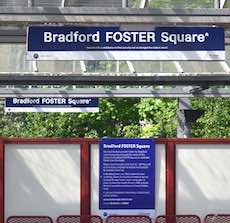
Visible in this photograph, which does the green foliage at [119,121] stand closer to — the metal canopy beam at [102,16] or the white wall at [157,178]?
the metal canopy beam at [102,16]

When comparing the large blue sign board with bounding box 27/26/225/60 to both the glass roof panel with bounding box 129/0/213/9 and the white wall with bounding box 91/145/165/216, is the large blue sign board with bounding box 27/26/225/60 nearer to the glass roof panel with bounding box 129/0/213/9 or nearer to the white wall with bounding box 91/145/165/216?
the glass roof panel with bounding box 129/0/213/9

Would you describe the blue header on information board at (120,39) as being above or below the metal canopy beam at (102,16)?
below

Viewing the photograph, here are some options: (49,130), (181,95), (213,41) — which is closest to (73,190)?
(213,41)

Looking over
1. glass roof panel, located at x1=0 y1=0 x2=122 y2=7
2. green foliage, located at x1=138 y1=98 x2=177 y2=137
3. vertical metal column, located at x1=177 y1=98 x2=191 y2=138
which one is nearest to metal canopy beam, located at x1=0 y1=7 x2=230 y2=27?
glass roof panel, located at x1=0 y1=0 x2=122 y2=7

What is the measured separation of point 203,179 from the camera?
11.8 meters

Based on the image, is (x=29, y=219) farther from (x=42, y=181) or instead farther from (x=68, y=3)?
(x=68, y=3)

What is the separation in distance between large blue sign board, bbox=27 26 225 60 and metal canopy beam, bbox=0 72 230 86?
9.63 feet

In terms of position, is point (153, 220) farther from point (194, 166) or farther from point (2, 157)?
point (2, 157)

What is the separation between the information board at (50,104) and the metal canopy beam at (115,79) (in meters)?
4.63

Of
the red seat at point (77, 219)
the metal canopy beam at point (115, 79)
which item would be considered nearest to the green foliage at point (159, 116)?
the metal canopy beam at point (115, 79)

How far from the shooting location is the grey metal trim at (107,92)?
20414 millimetres

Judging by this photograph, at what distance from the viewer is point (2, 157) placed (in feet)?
37.9

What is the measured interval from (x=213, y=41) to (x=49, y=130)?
19.6m

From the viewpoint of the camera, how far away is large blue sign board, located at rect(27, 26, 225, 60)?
12.5 metres
